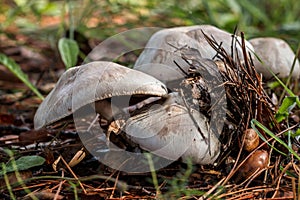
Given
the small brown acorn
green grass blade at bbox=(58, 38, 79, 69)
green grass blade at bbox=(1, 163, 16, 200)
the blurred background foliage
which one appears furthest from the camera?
the blurred background foliage

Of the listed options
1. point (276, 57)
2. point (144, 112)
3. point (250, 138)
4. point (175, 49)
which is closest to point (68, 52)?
point (175, 49)

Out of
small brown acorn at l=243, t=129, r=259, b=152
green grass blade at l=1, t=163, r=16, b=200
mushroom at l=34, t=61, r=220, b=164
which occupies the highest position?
mushroom at l=34, t=61, r=220, b=164

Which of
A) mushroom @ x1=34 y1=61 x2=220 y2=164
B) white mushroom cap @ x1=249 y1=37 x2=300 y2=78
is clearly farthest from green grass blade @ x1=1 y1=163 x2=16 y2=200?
white mushroom cap @ x1=249 y1=37 x2=300 y2=78

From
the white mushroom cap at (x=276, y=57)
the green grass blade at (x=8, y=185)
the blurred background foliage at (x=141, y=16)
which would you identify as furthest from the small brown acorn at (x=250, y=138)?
the blurred background foliage at (x=141, y=16)

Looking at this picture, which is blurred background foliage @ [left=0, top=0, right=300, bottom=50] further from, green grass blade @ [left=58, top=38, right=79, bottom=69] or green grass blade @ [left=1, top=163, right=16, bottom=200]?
green grass blade @ [left=1, top=163, right=16, bottom=200]

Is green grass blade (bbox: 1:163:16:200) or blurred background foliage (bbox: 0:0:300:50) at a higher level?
blurred background foliage (bbox: 0:0:300:50)

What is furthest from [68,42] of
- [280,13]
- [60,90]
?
[280,13]

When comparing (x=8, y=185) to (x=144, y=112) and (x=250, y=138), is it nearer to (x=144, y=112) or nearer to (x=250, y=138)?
(x=144, y=112)
